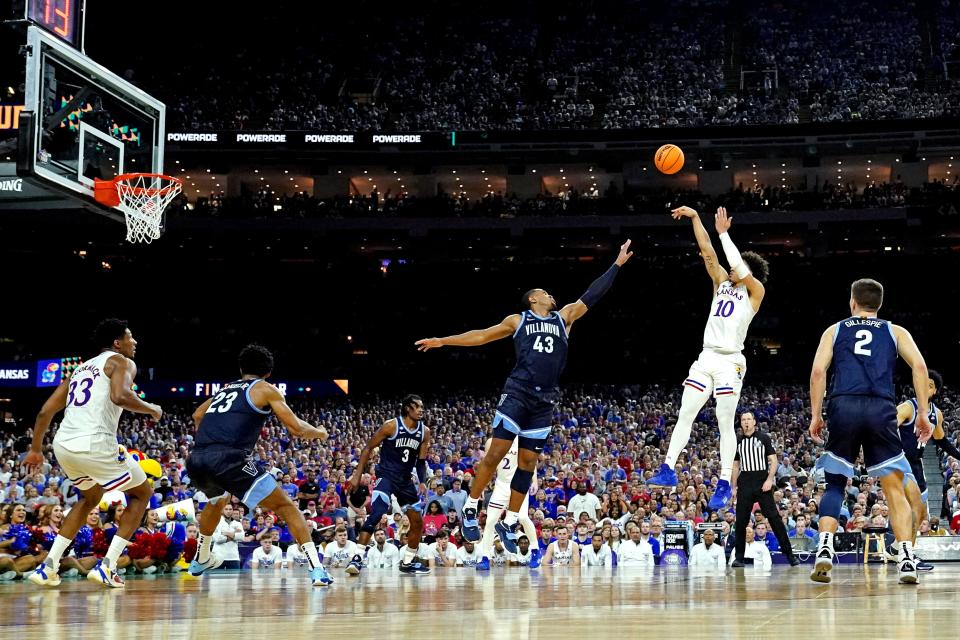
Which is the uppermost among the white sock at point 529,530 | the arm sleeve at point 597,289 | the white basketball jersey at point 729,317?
the arm sleeve at point 597,289

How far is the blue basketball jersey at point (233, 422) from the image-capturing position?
9125 mm

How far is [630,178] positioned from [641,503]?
2981 centimetres

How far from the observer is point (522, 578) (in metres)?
10.2

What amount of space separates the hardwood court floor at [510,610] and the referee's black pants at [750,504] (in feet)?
13.2

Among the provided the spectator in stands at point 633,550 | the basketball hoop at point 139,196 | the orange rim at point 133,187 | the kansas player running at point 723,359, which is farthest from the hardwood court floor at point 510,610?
the spectator in stands at point 633,550

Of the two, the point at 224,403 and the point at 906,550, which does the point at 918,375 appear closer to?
the point at 906,550

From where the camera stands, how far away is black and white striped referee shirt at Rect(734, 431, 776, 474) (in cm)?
1357

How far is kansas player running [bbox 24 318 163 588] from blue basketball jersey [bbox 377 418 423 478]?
4.24 meters

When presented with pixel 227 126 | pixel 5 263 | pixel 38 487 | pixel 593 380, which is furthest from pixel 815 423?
pixel 5 263

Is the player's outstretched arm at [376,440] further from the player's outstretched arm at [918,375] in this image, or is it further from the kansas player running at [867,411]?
the player's outstretched arm at [918,375]

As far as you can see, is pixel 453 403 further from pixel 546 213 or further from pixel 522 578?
pixel 522 578

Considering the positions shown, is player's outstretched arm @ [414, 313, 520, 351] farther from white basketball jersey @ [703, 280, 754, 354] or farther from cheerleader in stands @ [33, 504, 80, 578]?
cheerleader in stands @ [33, 504, 80, 578]

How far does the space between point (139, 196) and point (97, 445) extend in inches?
238

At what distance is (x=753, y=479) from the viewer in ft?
44.5
